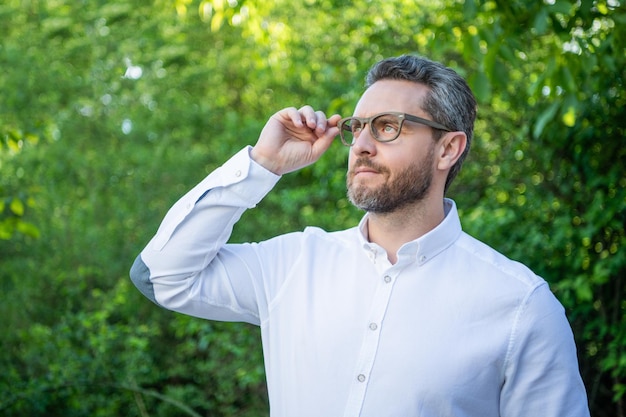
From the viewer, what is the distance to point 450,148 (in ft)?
6.84

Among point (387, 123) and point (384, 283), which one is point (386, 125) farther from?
point (384, 283)

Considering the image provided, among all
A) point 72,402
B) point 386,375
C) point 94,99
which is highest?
point 94,99

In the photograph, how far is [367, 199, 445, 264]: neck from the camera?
200cm

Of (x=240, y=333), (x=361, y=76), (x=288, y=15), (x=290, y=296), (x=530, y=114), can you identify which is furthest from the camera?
(x=288, y=15)

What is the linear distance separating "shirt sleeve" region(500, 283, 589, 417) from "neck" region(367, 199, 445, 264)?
0.34 meters

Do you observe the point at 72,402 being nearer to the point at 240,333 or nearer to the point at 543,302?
the point at 240,333

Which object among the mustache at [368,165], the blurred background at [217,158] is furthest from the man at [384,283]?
the blurred background at [217,158]

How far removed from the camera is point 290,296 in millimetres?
2004

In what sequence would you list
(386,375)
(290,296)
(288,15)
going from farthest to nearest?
(288,15) → (290,296) → (386,375)

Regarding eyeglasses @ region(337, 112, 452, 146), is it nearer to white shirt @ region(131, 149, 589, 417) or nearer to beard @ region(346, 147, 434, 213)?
beard @ region(346, 147, 434, 213)

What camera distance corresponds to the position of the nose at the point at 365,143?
196 centimetres

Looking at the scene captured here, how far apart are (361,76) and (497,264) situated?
267 centimetres

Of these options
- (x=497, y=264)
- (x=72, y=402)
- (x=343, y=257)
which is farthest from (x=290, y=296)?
(x=72, y=402)

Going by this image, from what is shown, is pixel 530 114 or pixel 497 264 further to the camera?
pixel 530 114
